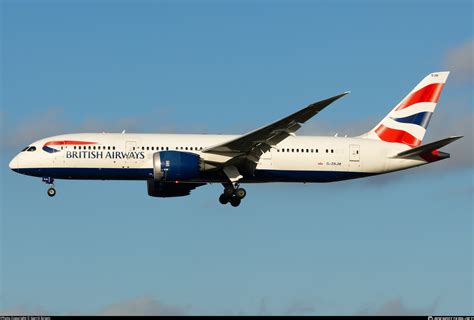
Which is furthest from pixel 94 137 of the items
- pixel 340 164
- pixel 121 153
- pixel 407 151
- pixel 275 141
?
pixel 407 151

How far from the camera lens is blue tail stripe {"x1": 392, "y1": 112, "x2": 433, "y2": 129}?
6038 centimetres

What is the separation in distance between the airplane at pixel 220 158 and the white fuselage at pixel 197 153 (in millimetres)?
49

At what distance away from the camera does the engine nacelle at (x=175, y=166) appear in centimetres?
5328

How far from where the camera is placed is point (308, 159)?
56562 mm

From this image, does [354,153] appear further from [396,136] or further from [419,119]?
[419,119]

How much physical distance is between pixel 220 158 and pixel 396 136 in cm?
1066

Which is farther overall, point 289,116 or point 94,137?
point 94,137

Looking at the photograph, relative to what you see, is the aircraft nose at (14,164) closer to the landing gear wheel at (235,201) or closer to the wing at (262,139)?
the wing at (262,139)

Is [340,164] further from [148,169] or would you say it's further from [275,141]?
[148,169]

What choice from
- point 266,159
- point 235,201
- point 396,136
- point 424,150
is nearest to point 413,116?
point 396,136

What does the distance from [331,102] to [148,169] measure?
1051cm

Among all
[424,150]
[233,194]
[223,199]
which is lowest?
[223,199]

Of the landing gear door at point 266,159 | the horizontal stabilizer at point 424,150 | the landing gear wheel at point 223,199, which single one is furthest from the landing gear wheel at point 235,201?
the horizontal stabilizer at point 424,150

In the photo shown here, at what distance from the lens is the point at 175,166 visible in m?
53.4
